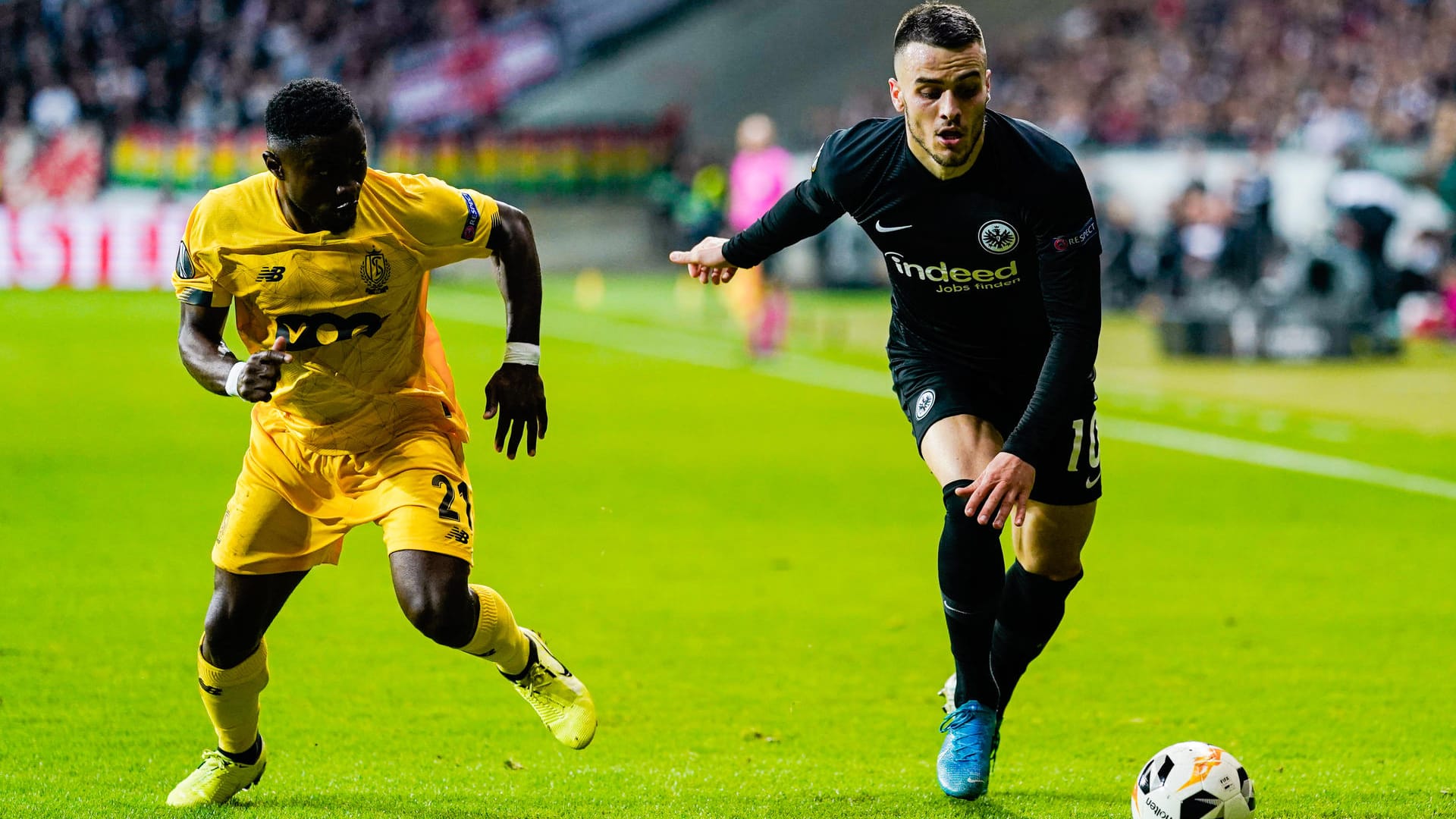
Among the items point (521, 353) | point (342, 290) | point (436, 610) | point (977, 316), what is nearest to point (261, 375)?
point (342, 290)

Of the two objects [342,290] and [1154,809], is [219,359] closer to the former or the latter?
[342,290]

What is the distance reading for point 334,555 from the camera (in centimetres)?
516

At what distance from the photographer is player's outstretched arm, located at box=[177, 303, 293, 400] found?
178 inches

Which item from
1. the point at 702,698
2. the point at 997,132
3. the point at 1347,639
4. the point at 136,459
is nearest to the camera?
the point at 997,132

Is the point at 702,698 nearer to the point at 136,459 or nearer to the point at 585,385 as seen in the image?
the point at 136,459

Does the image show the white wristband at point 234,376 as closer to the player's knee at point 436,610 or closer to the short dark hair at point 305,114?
the short dark hair at point 305,114

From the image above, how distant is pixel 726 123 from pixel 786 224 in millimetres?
33429

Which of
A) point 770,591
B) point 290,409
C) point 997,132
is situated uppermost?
point 997,132

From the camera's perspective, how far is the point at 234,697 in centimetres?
506

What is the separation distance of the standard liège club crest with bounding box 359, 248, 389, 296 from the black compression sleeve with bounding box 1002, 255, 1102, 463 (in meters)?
1.83

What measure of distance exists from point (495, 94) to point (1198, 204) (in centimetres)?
1609

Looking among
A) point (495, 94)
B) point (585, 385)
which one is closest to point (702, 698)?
point (585, 385)

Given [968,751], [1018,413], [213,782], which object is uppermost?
[1018,413]

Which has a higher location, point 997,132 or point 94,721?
point 997,132
